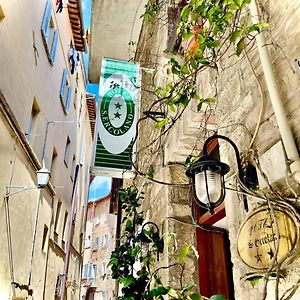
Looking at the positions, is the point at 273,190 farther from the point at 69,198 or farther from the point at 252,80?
the point at 69,198

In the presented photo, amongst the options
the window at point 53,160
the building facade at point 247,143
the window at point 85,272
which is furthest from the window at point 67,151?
the window at point 85,272

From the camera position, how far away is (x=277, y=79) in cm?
171

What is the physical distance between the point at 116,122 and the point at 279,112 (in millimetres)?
4064

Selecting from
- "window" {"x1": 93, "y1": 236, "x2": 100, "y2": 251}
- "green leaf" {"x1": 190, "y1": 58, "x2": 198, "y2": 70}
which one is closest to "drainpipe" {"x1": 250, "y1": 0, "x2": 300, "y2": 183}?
"green leaf" {"x1": 190, "y1": 58, "x2": 198, "y2": 70}

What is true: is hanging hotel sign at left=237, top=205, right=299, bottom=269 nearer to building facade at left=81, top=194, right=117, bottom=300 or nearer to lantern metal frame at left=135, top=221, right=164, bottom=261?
lantern metal frame at left=135, top=221, right=164, bottom=261

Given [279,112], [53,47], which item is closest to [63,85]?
[53,47]

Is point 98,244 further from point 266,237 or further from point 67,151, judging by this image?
point 266,237

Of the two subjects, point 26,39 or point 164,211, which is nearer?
point 164,211

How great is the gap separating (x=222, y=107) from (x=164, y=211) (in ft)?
5.30

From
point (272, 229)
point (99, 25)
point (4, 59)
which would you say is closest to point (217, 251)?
point (272, 229)

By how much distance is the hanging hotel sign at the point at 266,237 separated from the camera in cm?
135

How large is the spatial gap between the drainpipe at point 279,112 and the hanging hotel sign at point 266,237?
0.20 m

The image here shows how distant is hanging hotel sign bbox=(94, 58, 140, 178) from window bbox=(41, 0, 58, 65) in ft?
12.2

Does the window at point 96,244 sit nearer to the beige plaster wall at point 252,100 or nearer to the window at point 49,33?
the window at point 49,33
